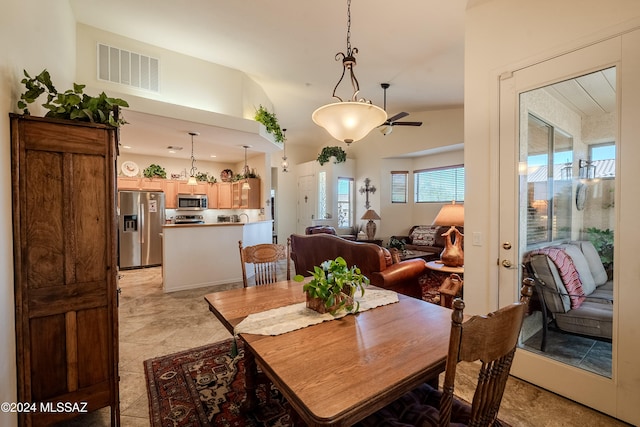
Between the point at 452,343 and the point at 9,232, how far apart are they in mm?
1990

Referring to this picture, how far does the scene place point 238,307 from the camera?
168 cm

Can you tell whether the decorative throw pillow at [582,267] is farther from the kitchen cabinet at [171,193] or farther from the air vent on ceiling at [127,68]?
the kitchen cabinet at [171,193]

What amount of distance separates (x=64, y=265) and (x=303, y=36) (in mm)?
3112

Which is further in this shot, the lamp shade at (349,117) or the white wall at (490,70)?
the white wall at (490,70)

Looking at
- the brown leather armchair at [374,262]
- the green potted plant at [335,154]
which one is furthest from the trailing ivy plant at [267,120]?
the green potted plant at [335,154]

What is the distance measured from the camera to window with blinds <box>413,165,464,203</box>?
6453 mm

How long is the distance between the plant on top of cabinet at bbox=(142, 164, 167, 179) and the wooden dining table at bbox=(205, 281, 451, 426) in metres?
5.99

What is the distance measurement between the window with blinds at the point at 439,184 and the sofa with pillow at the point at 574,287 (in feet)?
14.6

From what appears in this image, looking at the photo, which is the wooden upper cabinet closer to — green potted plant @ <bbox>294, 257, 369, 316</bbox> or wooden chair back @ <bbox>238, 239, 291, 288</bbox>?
wooden chair back @ <bbox>238, 239, 291, 288</bbox>

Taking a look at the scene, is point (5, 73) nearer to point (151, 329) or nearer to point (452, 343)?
point (452, 343)

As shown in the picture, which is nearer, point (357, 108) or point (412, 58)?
point (357, 108)

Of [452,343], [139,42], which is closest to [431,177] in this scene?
[139,42]

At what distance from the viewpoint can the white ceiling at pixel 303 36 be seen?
2746 mm

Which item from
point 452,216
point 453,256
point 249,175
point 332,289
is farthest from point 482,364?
point 249,175
